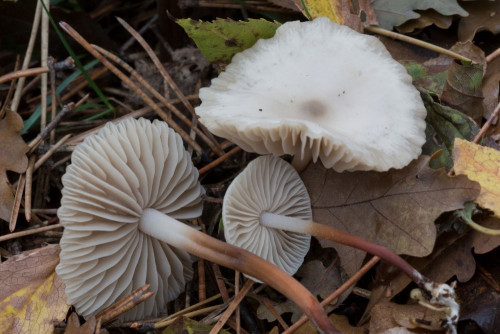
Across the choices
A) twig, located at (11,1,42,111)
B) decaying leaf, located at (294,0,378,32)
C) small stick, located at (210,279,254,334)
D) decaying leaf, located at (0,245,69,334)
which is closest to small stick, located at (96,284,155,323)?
decaying leaf, located at (0,245,69,334)

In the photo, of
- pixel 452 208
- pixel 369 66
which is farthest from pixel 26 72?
pixel 452 208

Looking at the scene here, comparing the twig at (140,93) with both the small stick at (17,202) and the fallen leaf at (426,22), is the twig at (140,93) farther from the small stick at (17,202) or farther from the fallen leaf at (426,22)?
the fallen leaf at (426,22)

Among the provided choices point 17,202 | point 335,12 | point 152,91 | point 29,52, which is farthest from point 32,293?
point 335,12

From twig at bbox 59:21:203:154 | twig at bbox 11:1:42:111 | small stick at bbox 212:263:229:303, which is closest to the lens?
small stick at bbox 212:263:229:303

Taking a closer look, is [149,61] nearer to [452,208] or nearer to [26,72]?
[26,72]

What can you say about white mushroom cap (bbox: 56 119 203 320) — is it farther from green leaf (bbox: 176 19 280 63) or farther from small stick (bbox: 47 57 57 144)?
small stick (bbox: 47 57 57 144)

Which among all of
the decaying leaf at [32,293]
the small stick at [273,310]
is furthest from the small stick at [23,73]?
the small stick at [273,310]
